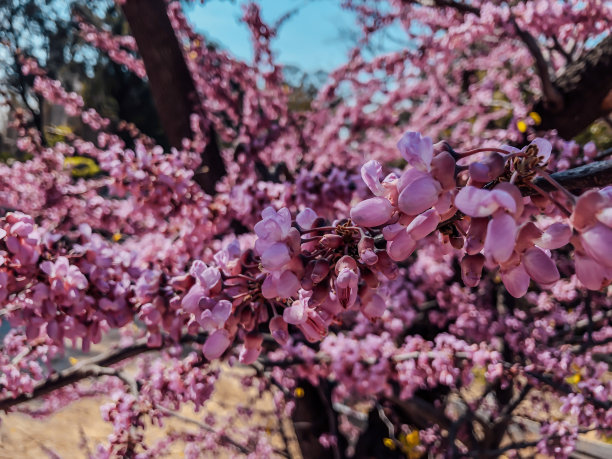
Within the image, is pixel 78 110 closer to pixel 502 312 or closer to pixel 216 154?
pixel 216 154

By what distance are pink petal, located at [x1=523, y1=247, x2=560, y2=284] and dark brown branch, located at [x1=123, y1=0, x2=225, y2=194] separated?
1.73 m

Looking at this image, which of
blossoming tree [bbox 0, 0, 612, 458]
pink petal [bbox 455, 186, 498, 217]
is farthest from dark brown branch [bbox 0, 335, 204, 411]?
pink petal [bbox 455, 186, 498, 217]

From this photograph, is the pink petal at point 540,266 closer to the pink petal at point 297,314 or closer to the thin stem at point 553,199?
the thin stem at point 553,199

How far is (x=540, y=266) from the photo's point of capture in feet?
1.41

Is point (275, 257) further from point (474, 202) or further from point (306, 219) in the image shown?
point (474, 202)

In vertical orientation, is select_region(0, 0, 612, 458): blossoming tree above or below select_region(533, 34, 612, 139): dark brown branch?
below

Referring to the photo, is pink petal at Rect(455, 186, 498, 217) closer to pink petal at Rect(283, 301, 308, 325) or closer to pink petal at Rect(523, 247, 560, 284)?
pink petal at Rect(523, 247, 560, 284)

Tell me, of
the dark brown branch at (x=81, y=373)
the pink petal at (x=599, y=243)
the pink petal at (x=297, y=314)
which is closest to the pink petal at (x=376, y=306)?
the pink petal at (x=297, y=314)

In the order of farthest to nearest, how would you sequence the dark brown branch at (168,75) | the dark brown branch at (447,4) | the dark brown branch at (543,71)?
the dark brown branch at (447,4) < the dark brown branch at (168,75) < the dark brown branch at (543,71)

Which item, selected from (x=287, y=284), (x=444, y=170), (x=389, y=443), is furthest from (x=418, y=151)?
(x=389, y=443)

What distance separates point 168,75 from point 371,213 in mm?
2158

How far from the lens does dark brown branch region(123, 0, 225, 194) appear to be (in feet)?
6.88

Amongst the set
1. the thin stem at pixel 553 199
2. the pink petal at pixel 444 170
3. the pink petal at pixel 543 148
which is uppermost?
the pink petal at pixel 543 148

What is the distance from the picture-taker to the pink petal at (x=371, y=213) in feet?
1.62
